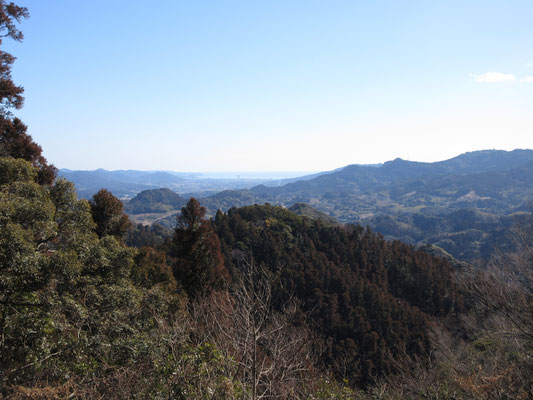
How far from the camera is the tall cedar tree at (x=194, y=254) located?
1859cm

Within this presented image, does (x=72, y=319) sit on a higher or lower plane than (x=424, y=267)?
higher

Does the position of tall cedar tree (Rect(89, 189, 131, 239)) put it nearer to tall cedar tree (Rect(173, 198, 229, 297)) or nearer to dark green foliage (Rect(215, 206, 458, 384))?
tall cedar tree (Rect(173, 198, 229, 297))

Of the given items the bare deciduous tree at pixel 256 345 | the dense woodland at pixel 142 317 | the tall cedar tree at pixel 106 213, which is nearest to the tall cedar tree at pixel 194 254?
the dense woodland at pixel 142 317

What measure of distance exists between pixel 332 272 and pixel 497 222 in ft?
498

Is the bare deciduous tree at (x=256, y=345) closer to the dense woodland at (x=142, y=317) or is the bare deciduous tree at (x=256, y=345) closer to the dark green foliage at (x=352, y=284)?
the dense woodland at (x=142, y=317)

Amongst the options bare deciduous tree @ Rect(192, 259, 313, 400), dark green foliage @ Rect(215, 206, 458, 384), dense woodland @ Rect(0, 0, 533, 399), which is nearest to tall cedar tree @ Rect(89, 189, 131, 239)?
dense woodland @ Rect(0, 0, 533, 399)

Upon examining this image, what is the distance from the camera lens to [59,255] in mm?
7410

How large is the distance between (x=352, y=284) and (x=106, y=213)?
31399 millimetres

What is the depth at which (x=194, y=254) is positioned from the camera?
18.8 meters

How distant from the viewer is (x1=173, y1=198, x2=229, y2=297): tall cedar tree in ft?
61.0

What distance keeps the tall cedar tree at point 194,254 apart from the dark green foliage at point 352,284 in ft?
23.4

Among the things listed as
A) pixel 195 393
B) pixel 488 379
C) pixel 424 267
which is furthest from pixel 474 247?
pixel 195 393

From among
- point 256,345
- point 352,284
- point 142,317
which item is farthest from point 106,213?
point 352,284

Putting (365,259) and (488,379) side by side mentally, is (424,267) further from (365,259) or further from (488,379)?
(488,379)
